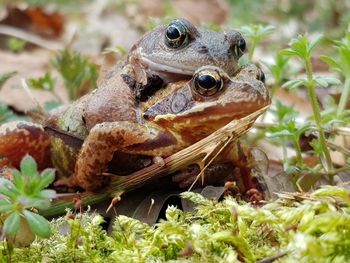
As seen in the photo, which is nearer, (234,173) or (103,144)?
(103,144)

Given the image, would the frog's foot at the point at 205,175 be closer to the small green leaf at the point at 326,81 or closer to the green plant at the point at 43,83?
the small green leaf at the point at 326,81

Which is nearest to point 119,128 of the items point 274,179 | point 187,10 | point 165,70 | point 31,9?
point 165,70

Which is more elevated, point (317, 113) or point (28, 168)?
point (28, 168)

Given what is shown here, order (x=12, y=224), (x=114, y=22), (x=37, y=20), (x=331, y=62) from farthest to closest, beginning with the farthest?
(x=114, y=22) → (x=37, y=20) → (x=331, y=62) → (x=12, y=224)

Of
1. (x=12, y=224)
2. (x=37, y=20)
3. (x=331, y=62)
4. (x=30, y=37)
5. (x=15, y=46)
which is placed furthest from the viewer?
(x=37, y=20)

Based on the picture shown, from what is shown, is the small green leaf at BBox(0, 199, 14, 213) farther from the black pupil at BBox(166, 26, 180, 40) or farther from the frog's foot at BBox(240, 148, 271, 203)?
the frog's foot at BBox(240, 148, 271, 203)

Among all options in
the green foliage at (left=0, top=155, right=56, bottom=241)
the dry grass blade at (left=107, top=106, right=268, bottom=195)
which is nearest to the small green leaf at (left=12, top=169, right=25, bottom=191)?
the green foliage at (left=0, top=155, right=56, bottom=241)

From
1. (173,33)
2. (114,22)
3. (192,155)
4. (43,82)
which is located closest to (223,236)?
Answer: (192,155)

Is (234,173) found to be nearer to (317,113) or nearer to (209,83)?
(317,113)
